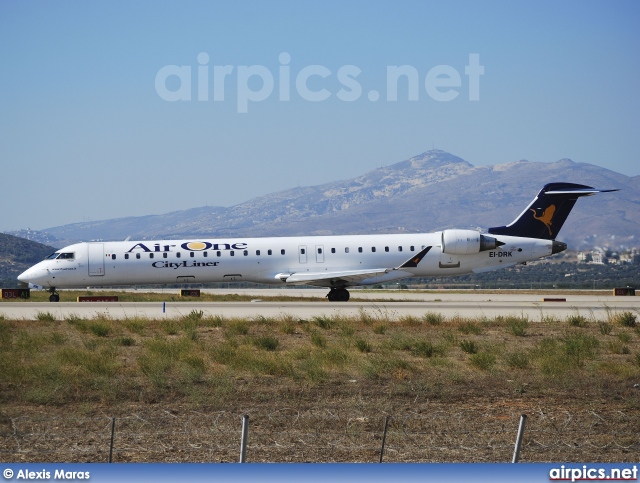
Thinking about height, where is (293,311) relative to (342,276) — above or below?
below

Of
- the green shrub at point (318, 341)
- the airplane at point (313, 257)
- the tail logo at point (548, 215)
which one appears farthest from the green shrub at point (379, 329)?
the tail logo at point (548, 215)

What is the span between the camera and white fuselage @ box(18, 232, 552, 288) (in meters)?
38.9

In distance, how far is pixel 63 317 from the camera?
31.6m

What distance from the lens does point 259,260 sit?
3912 centimetres

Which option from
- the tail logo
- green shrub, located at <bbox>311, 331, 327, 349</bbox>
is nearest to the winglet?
the tail logo

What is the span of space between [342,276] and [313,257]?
2052 mm

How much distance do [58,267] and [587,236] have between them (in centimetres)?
2370

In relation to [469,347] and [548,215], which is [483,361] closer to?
[469,347]

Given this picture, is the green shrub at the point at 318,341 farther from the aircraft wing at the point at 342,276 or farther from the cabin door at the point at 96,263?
the cabin door at the point at 96,263

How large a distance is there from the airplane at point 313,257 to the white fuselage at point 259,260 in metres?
0.05

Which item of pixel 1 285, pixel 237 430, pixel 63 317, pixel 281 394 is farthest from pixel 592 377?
pixel 1 285

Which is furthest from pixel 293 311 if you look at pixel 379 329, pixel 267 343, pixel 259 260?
pixel 267 343

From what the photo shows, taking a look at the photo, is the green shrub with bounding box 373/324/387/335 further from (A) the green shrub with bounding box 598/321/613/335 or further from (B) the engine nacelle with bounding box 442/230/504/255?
(B) the engine nacelle with bounding box 442/230/504/255

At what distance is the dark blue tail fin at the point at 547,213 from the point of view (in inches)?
1568
